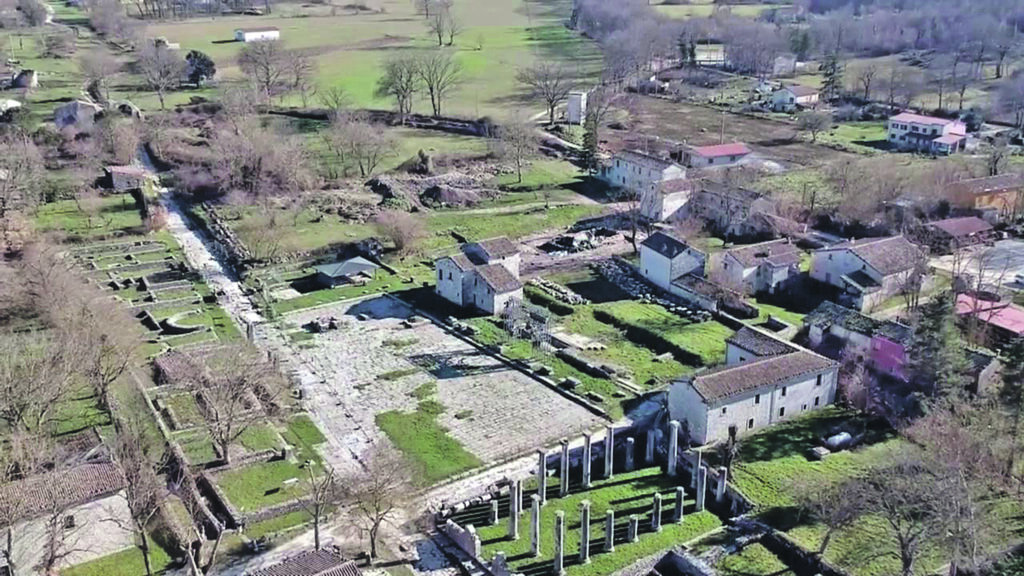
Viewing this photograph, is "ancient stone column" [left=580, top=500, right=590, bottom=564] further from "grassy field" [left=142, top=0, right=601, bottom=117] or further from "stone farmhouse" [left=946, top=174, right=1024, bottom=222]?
"grassy field" [left=142, top=0, right=601, bottom=117]

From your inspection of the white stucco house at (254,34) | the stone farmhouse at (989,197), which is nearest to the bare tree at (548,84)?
the white stucco house at (254,34)

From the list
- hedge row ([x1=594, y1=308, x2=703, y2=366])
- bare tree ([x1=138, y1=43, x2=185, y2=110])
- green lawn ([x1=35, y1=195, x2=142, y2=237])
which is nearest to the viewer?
hedge row ([x1=594, y1=308, x2=703, y2=366])

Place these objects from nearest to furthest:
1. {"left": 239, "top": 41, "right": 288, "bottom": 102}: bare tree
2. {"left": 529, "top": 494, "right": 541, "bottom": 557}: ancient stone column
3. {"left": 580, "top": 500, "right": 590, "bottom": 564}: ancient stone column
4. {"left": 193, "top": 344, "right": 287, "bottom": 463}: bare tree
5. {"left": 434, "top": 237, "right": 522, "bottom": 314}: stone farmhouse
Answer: {"left": 580, "top": 500, "right": 590, "bottom": 564}: ancient stone column
{"left": 529, "top": 494, "right": 541, "bottom": 557}: ancient stone column
{"left": 193, "top": 344, "right": 287, "bottom": 463}: bare tree
{"left": 434, "top": 237, "right": 522, "bottom": 314}: stone farmhouse
{"left": 239, "top": 41, "right": 288, "bottom": 102}: bare tree

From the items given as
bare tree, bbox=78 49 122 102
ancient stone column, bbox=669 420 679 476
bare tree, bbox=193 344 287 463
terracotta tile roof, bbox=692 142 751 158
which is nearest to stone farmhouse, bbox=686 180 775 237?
terracotta tile roof, bbox=692 142 751 158

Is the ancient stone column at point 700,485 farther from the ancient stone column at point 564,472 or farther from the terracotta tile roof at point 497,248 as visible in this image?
the terracotta tile roof at point 497,248

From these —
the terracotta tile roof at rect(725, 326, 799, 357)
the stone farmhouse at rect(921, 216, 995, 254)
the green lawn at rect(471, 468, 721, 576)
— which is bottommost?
the green lawn at rect(471, 468, 721, 576)

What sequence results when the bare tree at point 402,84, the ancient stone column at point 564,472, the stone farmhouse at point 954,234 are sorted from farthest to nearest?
the bare tree at point 402,84, the stone farmhouse at point 954,234, the ancient stone column at point 564,472

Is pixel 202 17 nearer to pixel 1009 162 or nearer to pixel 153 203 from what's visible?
pixel 153 203
